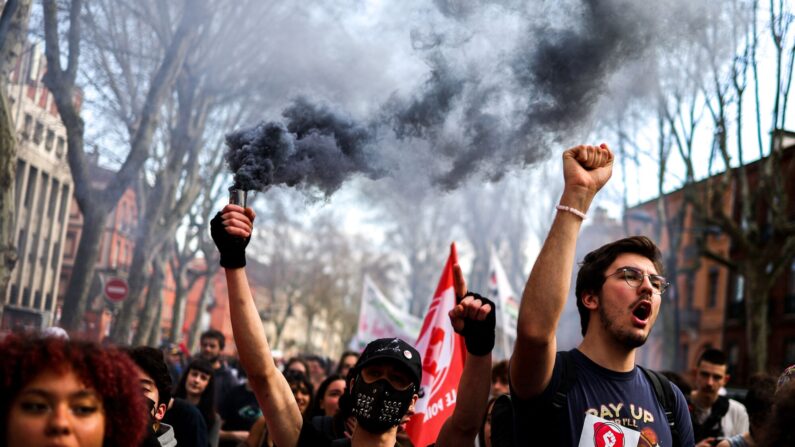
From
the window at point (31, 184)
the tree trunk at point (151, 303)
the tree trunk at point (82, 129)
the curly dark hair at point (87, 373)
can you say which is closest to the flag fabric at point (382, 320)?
the tree trunk at point (82, 129)

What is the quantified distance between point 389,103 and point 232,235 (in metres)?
2.50

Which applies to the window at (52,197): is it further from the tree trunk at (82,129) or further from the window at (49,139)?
the tree trunk at (82,129)

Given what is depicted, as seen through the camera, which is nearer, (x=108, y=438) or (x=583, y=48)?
(x=108, y=438)

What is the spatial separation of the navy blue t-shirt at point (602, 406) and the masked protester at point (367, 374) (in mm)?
326

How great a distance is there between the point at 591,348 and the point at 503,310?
31.5ft

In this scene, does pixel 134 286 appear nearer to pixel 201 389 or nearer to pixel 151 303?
pixel 151 303

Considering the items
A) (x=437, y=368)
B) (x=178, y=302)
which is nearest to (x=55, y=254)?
(x=178, y=302)

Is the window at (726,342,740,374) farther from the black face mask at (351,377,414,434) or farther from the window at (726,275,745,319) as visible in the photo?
the black face mask at (351,377,414,434)

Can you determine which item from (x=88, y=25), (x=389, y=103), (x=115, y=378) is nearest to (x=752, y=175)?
(x=88, y=25)

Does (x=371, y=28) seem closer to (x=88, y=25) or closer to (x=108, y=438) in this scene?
(x=88, y=25)

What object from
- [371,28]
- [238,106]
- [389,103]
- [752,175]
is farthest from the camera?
[752,175]

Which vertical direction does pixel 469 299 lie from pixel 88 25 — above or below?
below

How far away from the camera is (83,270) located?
50.7 feet

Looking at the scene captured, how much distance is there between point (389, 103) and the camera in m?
5.77
